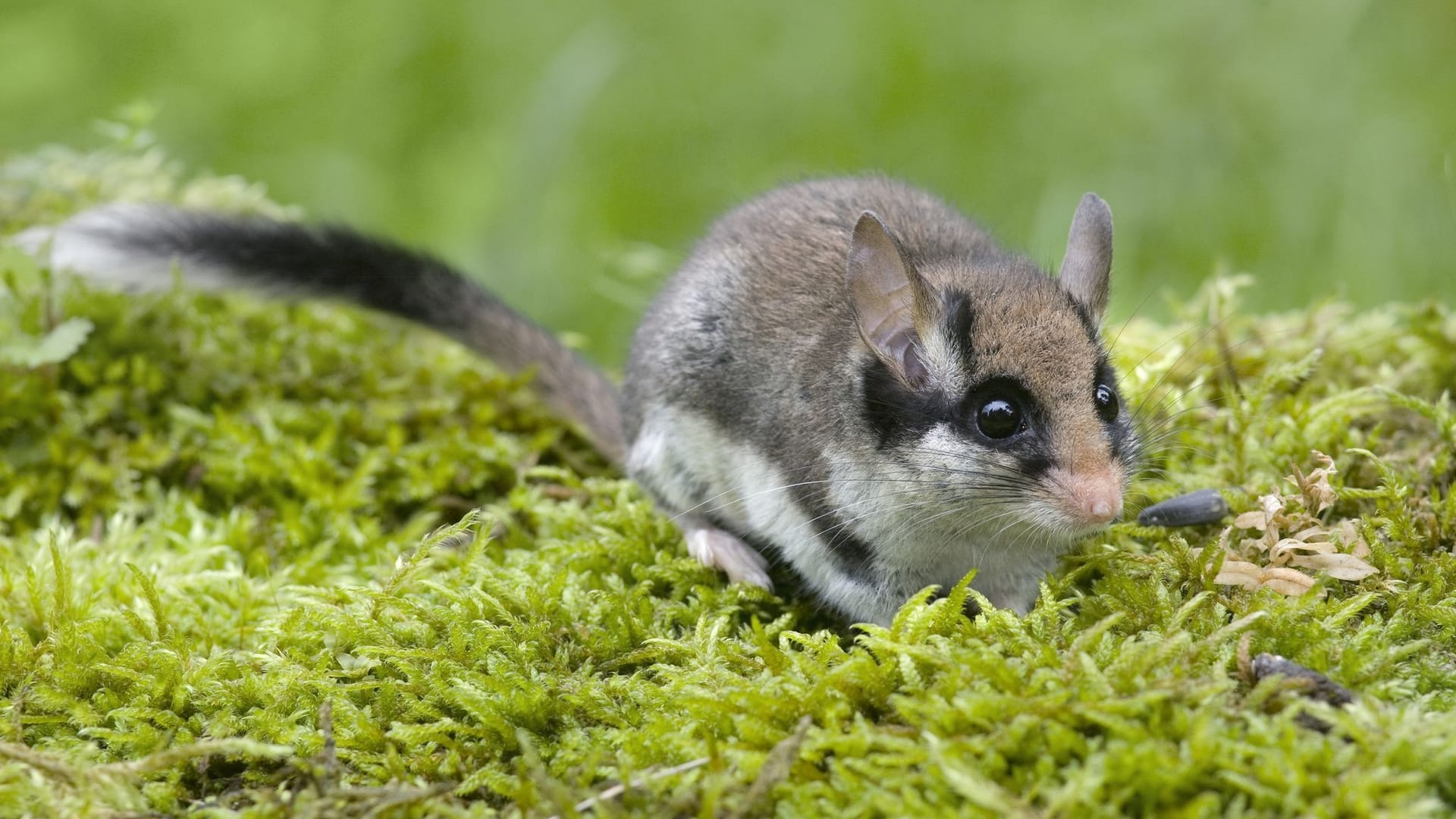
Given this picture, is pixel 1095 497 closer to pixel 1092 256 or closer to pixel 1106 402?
pixel 1106 402

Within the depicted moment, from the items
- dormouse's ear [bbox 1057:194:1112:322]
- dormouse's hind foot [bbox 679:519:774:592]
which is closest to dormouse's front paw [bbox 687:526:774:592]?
dormouse's hind foot [bbox 679:519:774:592]

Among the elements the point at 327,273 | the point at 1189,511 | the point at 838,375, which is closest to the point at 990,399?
the point at 838,375

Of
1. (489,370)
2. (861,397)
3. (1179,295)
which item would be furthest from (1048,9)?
(861,397)

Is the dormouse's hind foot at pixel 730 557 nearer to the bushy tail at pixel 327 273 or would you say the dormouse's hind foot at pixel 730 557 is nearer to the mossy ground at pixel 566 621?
the mossy ground at pixel 566 621

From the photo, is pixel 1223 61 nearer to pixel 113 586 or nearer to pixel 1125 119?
pixel 1125 119

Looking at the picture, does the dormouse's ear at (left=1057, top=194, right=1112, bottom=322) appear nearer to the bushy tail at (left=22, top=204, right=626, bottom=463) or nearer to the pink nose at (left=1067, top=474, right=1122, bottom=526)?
the pink nose at (left=1067, top=474, right=1122, bottom=526)
